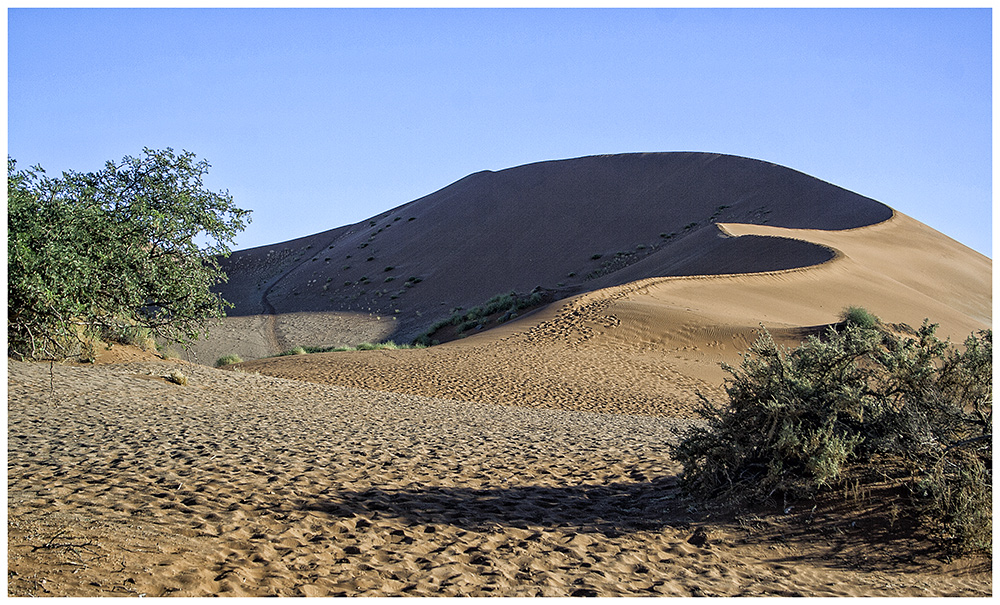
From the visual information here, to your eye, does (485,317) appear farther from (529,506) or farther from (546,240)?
(546,240)

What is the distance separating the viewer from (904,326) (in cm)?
2597

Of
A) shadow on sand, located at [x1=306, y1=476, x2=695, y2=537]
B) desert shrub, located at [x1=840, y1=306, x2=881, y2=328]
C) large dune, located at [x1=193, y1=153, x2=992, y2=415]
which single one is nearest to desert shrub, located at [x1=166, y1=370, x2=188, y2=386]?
large dune, located at [x1=193, y1=153, x2=992, y2=415]

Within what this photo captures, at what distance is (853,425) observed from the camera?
674 cm

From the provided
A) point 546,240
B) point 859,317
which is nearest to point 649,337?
point 859,317

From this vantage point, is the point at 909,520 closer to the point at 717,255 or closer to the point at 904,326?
the point at 904,326

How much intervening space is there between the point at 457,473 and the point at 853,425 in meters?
3.99

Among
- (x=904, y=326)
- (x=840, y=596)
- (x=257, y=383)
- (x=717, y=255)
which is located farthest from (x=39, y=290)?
(x=717, y=255)

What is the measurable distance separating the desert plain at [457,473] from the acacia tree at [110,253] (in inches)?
57.3

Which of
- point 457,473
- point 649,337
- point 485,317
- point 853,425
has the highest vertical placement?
point 485,317

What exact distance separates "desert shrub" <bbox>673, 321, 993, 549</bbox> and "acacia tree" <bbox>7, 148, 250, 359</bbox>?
17.4ft

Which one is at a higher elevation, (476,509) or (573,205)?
(573,205)

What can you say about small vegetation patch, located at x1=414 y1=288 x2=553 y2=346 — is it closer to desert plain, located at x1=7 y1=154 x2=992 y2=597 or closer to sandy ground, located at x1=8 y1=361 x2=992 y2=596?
desert plain, located at x1=7 y1=154 x2=992 y2=597

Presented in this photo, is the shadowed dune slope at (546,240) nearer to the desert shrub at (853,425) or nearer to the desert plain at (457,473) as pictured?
the desert plain at (457,473)

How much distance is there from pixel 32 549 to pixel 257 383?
10.9 m
